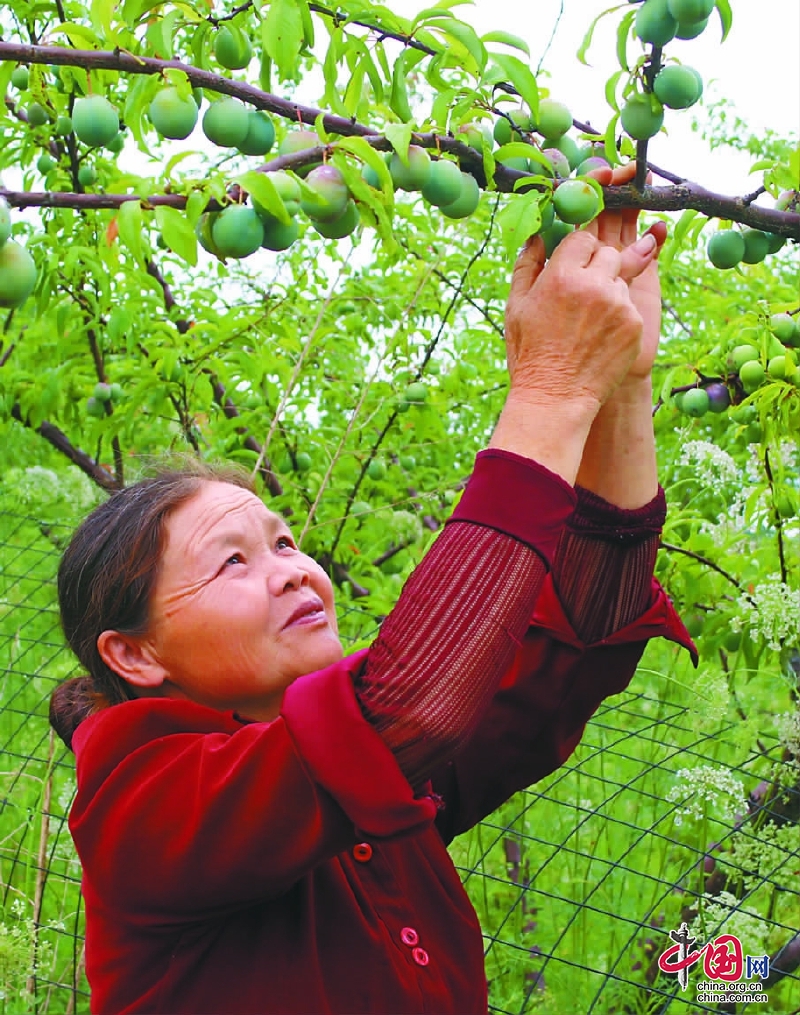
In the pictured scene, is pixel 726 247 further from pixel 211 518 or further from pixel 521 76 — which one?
pixel 211 518

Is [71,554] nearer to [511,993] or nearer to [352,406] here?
[511,993]

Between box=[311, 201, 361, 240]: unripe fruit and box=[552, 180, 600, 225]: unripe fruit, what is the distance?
25 centimetres

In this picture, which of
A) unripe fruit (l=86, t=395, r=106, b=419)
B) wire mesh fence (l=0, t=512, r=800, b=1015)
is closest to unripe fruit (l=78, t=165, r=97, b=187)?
unripe fruit (l=86, t=395, r=106, b=419)

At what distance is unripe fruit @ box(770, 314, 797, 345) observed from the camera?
2.00m

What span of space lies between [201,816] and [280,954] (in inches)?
10.3

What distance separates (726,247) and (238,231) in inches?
31.2

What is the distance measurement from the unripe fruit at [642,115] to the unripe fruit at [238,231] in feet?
1.49

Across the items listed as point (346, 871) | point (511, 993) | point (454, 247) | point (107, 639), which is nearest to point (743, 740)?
point (511, 993)

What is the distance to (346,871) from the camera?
1.37 meters

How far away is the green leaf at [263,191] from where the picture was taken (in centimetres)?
111

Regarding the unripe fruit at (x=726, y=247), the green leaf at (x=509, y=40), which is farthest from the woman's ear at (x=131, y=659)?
the unripe fruit at (x=726, y=247)

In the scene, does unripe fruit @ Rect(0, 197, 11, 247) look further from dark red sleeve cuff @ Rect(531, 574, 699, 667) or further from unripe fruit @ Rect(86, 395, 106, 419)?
unripe fruit @ Rect(86, 395, 106, 419)

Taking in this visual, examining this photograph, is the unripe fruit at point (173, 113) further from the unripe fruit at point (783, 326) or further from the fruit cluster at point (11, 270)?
the unripe fruit at point (783, 326)

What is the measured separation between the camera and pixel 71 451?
345 cm
